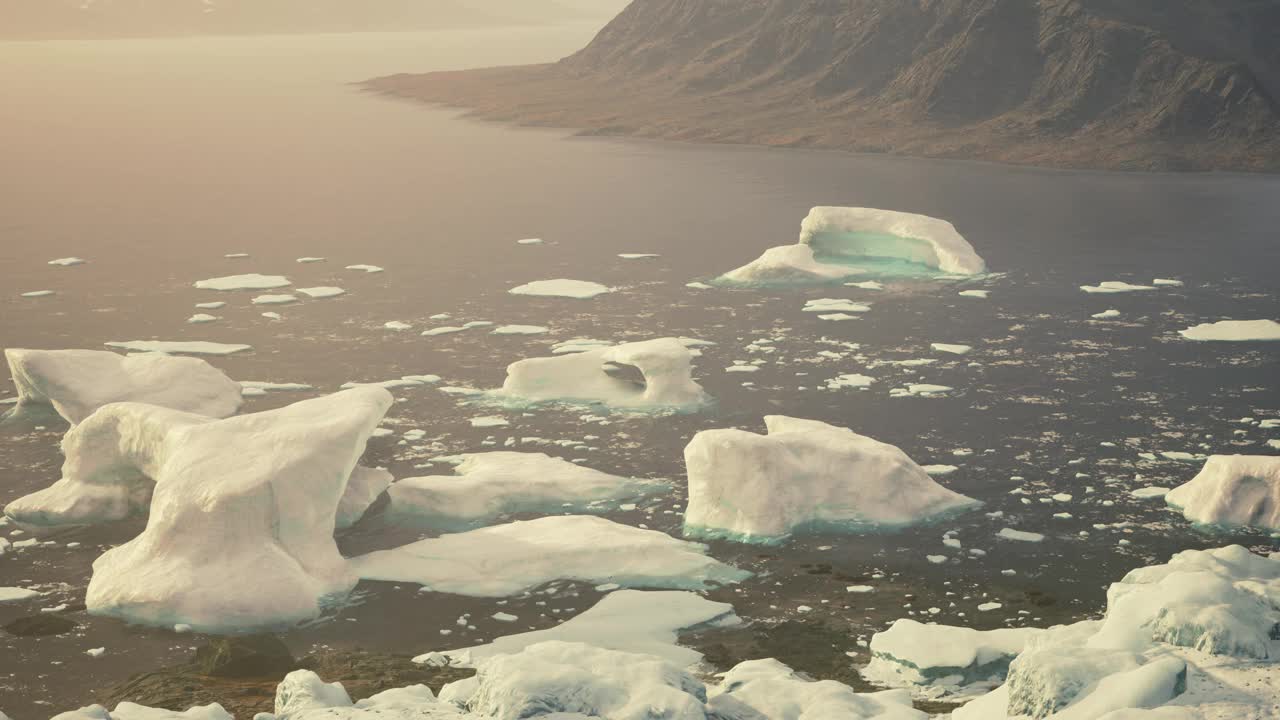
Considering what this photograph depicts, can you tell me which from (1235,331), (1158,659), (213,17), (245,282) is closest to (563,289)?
(245,282)

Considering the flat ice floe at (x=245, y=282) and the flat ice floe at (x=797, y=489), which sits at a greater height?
the flat ice floe at (x=245, y=282)

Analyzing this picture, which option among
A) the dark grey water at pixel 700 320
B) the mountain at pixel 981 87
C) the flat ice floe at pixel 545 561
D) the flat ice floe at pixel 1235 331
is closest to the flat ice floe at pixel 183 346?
the dark grey water at pixel 700 320

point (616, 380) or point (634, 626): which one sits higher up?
point (616, 380)

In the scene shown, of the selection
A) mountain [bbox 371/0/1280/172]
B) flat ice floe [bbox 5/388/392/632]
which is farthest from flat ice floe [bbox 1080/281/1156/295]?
mountain [bbox 371/0/1280/172]

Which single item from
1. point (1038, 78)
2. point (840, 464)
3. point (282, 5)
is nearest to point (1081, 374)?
point (840, 464)

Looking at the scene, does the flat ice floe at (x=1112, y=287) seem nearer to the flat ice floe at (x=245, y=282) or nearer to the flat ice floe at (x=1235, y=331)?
the flat ice floe at (x=1235, y=331)

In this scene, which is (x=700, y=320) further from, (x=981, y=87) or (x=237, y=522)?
(x=981, y=87)
